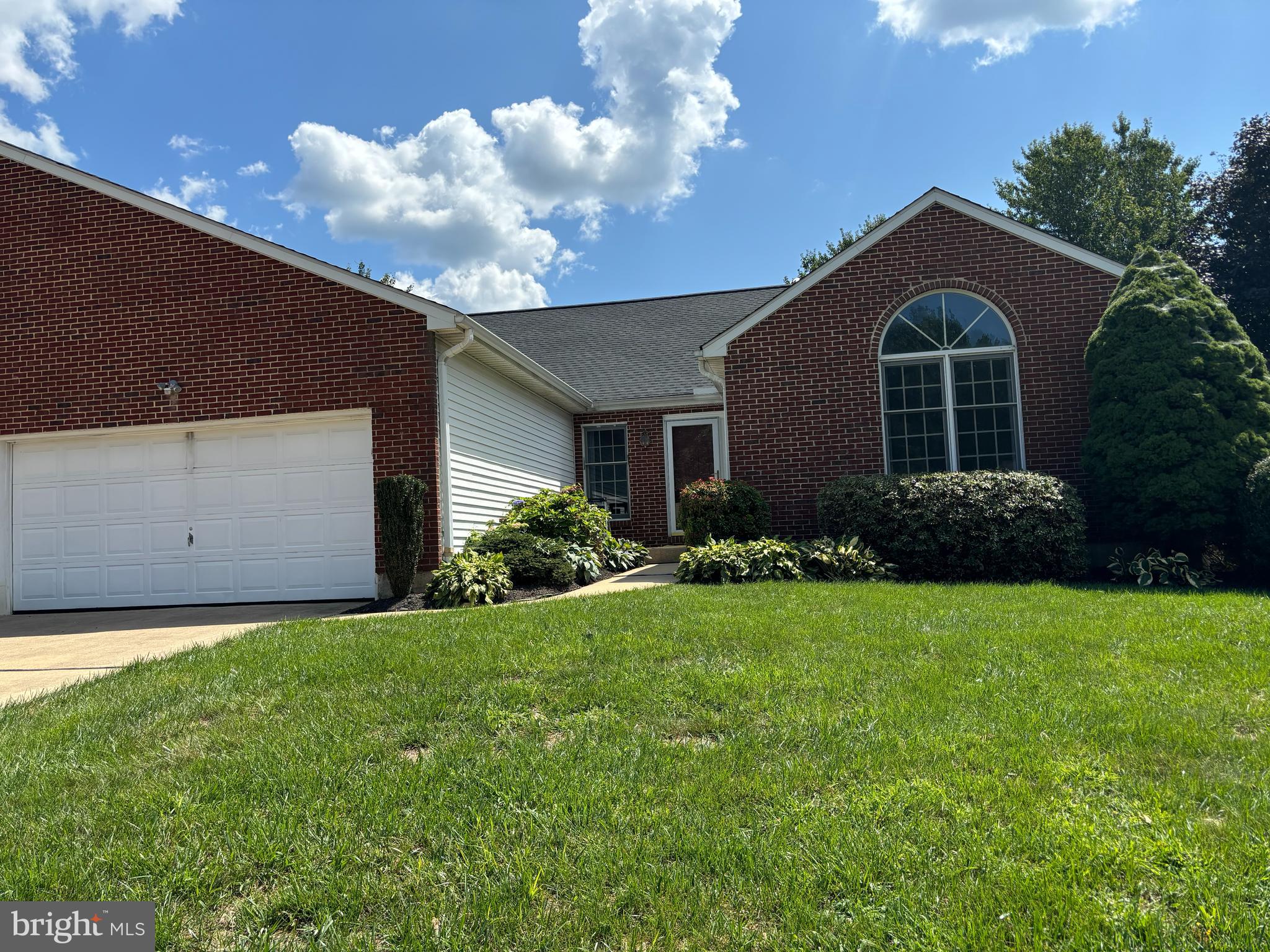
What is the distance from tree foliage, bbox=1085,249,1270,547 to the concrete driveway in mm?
9590

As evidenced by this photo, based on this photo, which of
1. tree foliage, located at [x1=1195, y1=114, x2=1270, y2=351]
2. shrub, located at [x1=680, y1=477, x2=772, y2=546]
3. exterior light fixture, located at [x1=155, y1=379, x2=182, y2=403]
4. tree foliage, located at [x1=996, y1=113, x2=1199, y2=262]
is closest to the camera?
exterior light fixture, located at [x1=155, y1=379, x2=182, y2=403]

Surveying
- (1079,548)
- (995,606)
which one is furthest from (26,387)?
(1079,548)

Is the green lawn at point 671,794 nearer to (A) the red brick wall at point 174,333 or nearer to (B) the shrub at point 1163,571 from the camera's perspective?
(B) the shrub at point 1163,571

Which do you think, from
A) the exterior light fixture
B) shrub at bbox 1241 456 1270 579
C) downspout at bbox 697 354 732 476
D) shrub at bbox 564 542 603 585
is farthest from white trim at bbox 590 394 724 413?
shrub at bbox 1241 456 1270 579

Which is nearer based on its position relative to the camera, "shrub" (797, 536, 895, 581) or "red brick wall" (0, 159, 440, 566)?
"shrub" (797, 536, 895, 581)

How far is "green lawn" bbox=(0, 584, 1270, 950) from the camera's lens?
2424 millimetres

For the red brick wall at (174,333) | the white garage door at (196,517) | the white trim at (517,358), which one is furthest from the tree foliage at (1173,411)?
the white garage door at (196,517)

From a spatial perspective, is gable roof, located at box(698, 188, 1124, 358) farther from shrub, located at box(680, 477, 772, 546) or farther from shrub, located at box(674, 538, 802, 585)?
shrub, located at box(674, 538, 802, 585)

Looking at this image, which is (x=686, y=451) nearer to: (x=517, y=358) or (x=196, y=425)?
(x=517, y=358)

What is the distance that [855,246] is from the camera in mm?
11852

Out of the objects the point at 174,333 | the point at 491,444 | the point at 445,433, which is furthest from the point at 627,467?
the point at 174,333

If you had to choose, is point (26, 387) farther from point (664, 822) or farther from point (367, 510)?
point (664, 822)

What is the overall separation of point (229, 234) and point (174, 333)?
1.51m

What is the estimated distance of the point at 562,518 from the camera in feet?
39.2
